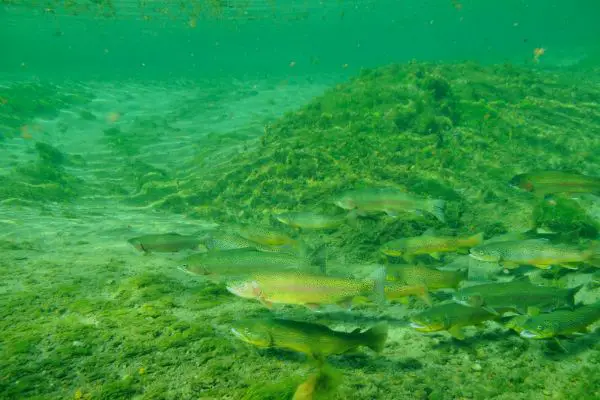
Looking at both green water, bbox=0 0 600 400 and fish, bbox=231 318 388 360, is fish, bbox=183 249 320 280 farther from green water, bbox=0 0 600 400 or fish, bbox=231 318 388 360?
fish, bbox=231 318 388 360

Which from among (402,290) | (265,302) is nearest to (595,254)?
(402,290)

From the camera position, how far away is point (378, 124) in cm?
1029

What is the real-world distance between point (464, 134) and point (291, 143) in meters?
5.25

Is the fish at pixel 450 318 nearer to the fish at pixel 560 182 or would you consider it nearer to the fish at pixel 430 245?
the fish at pixel 430 245

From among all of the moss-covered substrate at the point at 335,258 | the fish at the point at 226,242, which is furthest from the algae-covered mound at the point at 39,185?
the fish at the point at 226,242

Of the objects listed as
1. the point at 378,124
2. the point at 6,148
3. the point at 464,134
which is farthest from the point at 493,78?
the point at 6,148

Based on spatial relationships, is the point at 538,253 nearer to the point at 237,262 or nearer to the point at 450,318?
the point at 450,318

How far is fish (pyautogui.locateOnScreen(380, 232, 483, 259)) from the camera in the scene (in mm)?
4883

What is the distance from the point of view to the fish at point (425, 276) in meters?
4.06

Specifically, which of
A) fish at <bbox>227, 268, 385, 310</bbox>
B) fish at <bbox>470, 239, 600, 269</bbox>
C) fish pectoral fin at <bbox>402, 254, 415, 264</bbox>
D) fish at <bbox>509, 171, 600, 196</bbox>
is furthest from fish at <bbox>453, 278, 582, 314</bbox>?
fish at <bbox>509, 171, 600, 196</bbox>

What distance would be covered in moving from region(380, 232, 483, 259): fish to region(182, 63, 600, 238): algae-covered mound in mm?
1901

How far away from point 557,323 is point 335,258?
3.51m

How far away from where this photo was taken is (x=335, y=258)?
6.21 meters

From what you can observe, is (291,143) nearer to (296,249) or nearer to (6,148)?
(296,249)
